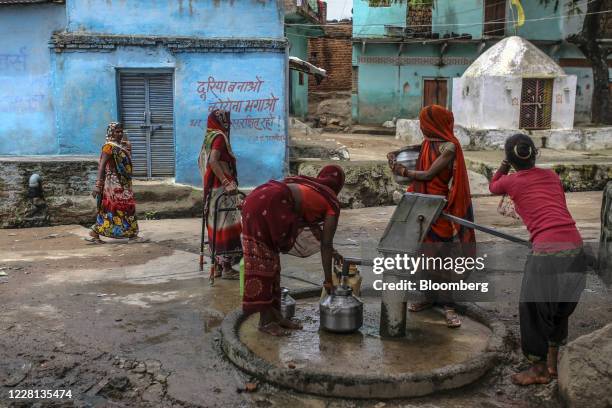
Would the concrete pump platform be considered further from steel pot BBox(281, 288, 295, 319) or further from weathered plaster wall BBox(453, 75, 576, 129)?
weathered plaster wall BBox(453, 75, 576, 129)

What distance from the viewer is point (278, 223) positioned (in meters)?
3.83

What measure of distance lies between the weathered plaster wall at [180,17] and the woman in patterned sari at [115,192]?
9.44 ft

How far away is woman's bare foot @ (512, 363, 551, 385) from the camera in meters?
3.47

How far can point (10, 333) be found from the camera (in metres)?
4.22

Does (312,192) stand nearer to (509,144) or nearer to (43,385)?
(509,144)

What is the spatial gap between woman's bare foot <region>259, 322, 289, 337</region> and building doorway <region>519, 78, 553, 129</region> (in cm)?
1604

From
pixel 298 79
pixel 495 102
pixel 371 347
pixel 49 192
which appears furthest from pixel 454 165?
pixel 298 79

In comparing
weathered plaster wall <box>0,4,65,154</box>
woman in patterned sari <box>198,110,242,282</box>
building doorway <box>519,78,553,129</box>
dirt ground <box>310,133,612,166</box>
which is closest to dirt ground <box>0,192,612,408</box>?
woman in patterned sari <box>198,110,242,282</box>

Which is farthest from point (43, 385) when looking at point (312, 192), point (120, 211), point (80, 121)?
point (80, 121)

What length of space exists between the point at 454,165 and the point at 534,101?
15.5 m

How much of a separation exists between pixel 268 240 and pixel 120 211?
3.94 m

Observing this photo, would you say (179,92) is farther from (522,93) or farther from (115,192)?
(522,93)

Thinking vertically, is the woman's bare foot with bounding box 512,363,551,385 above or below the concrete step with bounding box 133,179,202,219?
below

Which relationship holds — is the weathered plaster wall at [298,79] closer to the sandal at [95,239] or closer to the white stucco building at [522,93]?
the white stucco building at [522,93]
